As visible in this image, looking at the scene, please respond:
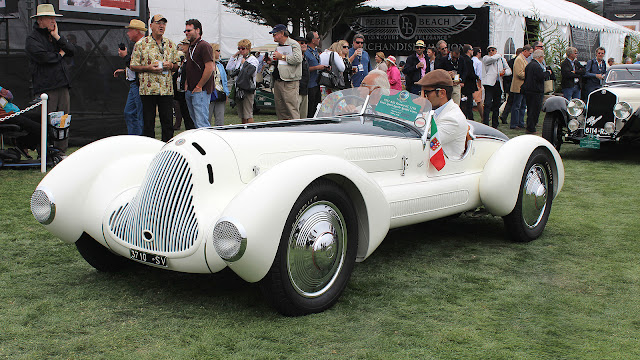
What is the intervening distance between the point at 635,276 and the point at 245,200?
2.76 m

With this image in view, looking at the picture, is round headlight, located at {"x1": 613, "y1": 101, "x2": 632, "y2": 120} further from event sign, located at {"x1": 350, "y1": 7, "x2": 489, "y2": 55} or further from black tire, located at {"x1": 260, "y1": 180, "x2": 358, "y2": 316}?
event sign, located at {"x1": 350, "y1": 7, "x2": 489, "y2": 55}

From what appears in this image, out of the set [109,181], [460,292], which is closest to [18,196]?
[109,181]

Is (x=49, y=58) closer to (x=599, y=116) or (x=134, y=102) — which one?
(x=134, y=102)

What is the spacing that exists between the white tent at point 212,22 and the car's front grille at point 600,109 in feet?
53.0

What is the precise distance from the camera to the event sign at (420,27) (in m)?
20.0

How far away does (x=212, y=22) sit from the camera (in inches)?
961

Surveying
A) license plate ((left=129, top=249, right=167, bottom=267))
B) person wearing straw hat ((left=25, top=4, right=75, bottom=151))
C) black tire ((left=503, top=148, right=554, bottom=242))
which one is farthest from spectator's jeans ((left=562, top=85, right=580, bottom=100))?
license plate ((left=129, top=249, right=167, bottom=267))

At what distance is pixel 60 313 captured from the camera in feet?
11.1

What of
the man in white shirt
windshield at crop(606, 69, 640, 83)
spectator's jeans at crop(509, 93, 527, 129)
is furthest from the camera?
spectator's jeans at crop(509, 93, 527, 129)

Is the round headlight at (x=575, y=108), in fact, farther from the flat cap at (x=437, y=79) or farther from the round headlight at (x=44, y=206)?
the round headlight at (x=44, y=206)

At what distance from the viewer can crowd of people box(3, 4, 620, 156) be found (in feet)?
27.3

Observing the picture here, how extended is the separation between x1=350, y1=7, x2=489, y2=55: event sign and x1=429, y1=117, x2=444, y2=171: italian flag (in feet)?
52.4

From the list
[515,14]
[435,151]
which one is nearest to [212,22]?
[515,14]

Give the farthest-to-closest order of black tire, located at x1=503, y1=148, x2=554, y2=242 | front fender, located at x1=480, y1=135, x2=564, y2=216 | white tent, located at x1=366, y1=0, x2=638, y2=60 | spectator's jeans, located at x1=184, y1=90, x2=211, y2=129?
white tent, located at x1=366, y1=0, x2=638, y2=60 < spectator's jeans, located at x1=184, y1=90, x2=211, y2=129 < black tire, located at x1=503, y1=148, x2=554, y2=242 < front fender, located at x1=480, y1=135, x2=564, y2=216
